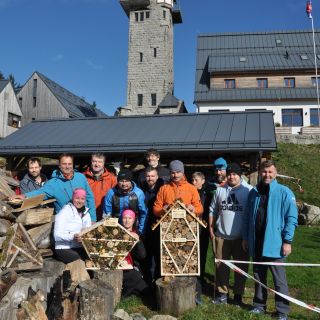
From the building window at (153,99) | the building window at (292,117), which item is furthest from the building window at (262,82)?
the building window at (153,99)

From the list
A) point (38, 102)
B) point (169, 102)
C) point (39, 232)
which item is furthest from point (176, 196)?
point (38, 102)

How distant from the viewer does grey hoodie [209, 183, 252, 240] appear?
5.12m

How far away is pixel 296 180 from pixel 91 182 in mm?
13867

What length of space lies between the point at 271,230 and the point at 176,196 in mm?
1326

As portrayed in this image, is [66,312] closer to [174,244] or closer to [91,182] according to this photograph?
[174,244]

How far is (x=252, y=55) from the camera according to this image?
109ft

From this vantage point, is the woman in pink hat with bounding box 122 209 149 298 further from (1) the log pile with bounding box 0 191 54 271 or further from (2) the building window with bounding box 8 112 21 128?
(2) the building window with bounding box 8 112 21 128

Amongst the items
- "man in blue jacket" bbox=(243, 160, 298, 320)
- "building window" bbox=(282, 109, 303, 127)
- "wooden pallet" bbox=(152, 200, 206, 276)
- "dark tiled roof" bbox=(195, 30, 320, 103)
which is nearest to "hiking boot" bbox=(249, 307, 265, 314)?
"man in blue jacket" bbox=(243, 160, 298, 320)

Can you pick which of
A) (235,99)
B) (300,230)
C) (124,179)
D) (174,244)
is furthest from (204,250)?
(235,99)

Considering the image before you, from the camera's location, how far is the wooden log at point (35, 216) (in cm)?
513

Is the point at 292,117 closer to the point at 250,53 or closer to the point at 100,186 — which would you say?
the point at 250,53

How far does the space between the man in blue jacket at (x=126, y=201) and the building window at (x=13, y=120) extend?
99.2ft

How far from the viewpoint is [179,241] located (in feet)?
16.2

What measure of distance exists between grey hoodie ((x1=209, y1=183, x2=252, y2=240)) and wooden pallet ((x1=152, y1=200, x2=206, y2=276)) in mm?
478
